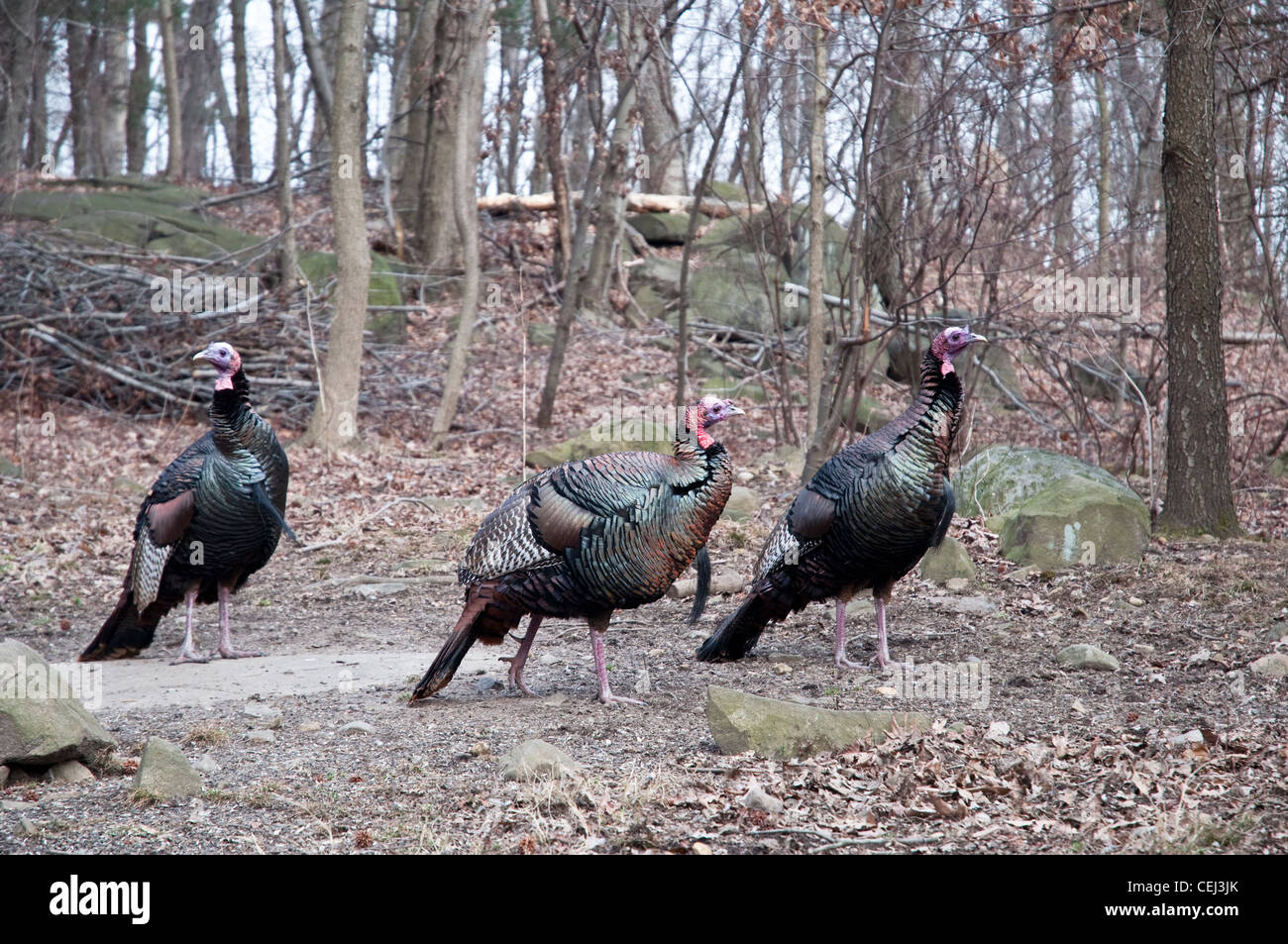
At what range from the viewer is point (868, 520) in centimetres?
607

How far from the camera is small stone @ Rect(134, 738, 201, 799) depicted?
427cm

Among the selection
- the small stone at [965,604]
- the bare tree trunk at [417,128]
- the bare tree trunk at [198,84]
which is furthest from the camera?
the bare tree trunk at [198,84]

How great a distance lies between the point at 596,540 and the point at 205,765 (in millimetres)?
1934

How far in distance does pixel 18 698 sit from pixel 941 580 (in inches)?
229

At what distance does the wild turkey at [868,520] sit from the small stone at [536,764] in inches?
84.8

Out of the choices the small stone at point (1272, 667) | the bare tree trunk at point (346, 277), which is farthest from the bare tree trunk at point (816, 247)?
the bare tree trunk at point (346, 277)

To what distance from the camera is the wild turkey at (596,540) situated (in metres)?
5.48

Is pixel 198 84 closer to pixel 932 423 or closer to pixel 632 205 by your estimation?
pixel 632 205

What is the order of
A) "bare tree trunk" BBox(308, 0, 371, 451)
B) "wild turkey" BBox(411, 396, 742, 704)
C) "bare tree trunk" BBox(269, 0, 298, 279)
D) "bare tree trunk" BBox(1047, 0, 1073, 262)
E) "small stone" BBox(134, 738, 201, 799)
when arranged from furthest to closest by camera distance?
"bare tree trunk" BBox(269, 0, 298, 279)
"bare tree trunk" BBox(308, 0, 371, 451)
"bare tree trunk" BBox(1047, 0, 1073, 262)
"wild turkey" BBox(411, 396, 742, 704)
"small stone" BBox(134, 738, 201, 799)

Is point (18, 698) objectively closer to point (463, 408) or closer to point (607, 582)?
point (607, 582)

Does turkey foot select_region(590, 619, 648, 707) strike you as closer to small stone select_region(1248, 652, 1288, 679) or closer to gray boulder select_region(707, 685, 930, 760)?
gray boulder select_region(707, 685, 930, 760)

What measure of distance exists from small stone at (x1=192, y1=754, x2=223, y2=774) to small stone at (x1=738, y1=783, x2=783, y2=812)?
7.15 feet

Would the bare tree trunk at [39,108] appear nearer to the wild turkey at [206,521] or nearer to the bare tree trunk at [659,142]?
the bare tree trunk at [659,142]

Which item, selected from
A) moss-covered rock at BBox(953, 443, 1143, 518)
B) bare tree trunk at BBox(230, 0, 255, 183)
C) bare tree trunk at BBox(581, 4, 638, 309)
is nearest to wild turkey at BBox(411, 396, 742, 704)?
moss-covered rock at BBox(953, 443, 1143, 518)
